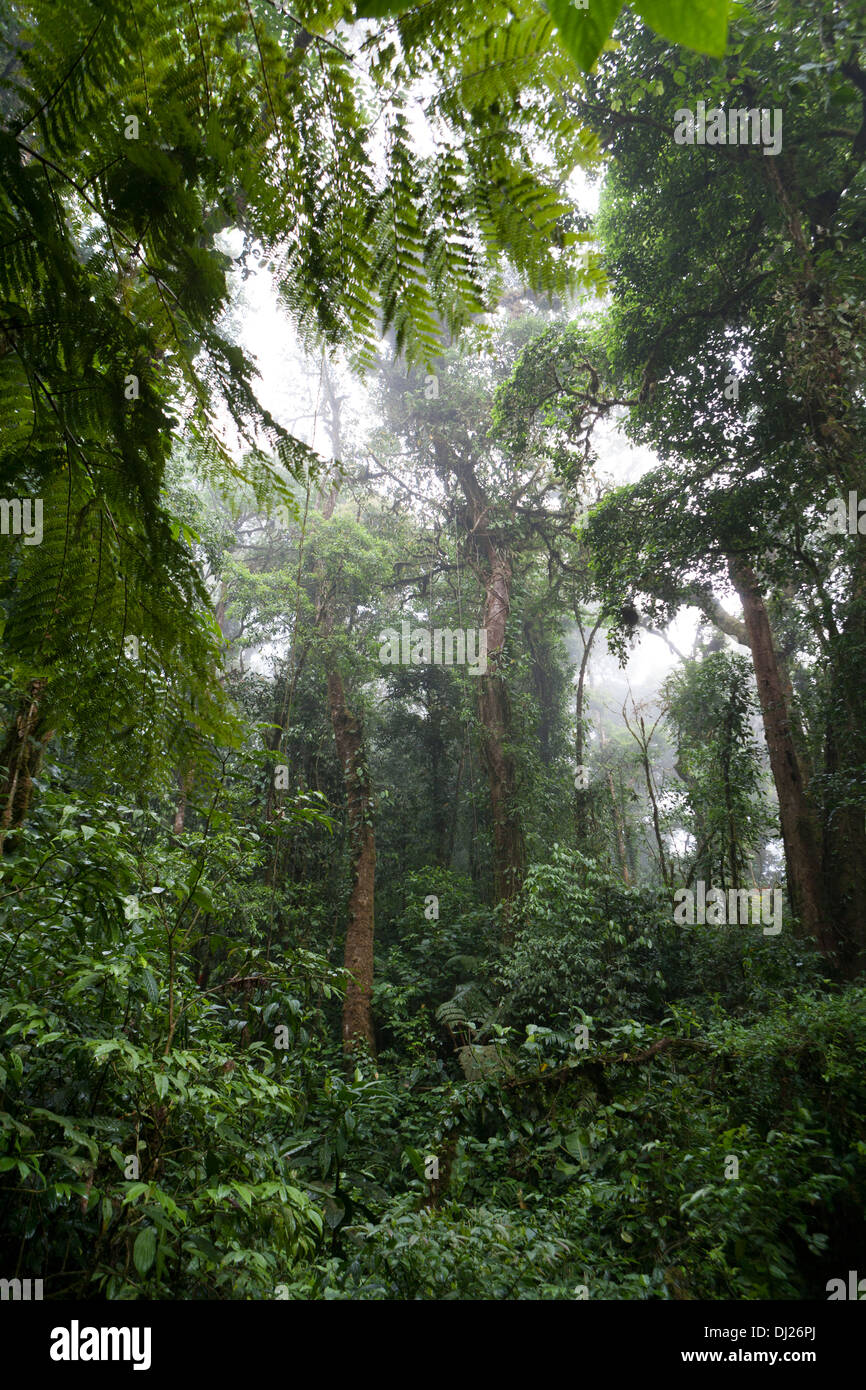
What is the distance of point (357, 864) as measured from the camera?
8367 millimetres

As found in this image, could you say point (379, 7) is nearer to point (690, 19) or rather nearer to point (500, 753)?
point (690, 19)

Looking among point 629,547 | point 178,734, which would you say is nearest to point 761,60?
point 629,547

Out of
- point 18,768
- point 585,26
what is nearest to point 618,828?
point 18,768

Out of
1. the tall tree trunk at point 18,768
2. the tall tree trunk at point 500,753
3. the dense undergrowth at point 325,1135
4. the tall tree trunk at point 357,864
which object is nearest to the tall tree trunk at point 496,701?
the tall tree trunk at point 500,753

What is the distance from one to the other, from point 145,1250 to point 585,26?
2026 mm

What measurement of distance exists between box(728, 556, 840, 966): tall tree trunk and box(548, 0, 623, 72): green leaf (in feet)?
22.6

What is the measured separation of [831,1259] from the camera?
2.91 meters

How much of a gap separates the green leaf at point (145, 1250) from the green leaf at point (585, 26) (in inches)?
78.4

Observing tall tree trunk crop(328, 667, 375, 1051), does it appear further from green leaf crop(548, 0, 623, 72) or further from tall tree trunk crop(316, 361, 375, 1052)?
green leaf crop(548, 0, 623, 72)

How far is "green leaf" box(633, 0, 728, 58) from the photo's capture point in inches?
16.7

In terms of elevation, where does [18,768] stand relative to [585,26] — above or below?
below

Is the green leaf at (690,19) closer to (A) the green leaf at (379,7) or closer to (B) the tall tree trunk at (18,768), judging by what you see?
(A) the green leaf at (379,7)
